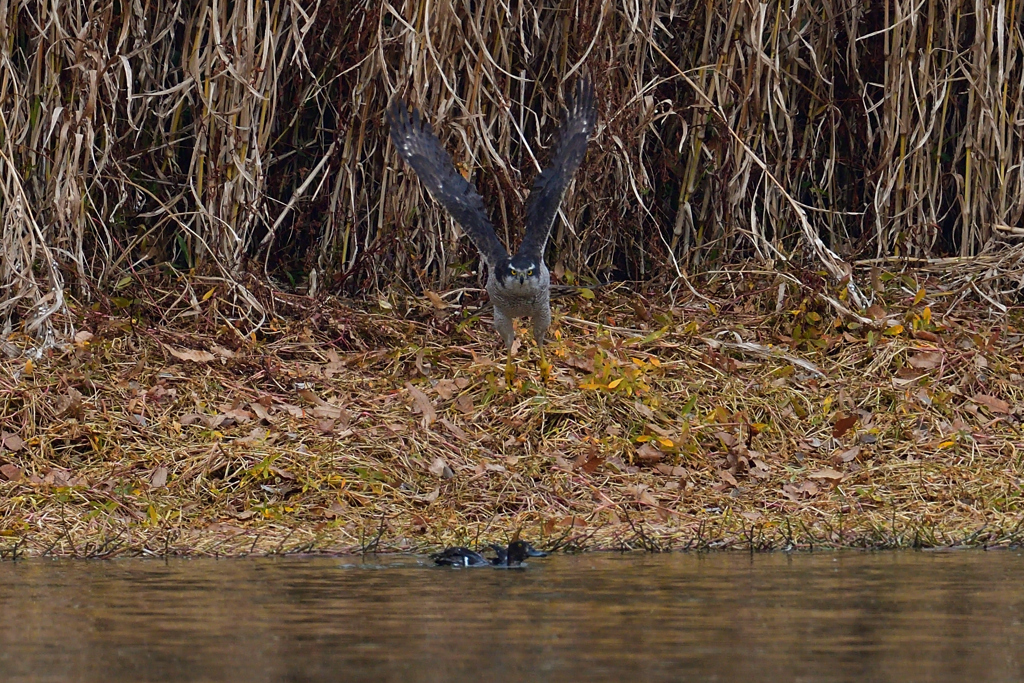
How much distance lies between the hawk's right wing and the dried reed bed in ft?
1.88

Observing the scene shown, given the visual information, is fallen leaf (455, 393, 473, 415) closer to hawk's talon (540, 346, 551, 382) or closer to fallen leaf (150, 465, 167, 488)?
hawk's talon (540, 346, 551, 382)

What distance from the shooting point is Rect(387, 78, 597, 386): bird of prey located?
8568 mm

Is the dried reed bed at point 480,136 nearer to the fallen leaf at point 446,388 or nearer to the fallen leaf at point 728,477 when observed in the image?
the fallen leaf at point 446,388

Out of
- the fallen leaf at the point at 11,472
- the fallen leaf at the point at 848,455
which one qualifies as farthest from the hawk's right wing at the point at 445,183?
the fallen leaf at the point at 11,472

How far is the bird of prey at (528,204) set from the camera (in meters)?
8.57

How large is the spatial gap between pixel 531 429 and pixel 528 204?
4.69 feet

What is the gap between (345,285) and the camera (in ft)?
32.7

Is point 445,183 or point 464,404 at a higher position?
point 445,183

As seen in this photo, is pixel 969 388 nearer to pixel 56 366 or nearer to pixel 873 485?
pixel 873 485

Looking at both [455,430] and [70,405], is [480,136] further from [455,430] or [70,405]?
[70,405]

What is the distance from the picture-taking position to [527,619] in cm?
472

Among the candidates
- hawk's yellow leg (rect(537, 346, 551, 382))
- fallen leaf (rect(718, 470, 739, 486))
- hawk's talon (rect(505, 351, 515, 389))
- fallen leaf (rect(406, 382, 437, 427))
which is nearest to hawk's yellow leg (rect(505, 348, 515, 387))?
hawk's talon (rect(505, 351, 515, 389))

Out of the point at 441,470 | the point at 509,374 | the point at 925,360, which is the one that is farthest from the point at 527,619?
the point at 925,360

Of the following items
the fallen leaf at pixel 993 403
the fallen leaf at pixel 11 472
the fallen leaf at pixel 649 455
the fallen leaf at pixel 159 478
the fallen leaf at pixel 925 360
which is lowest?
the fallen leaf at pixel 11 472
